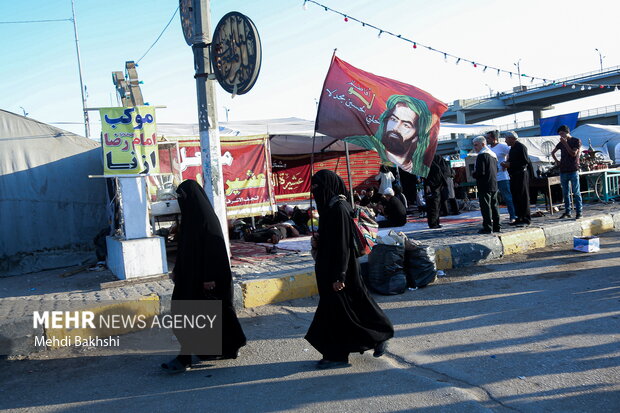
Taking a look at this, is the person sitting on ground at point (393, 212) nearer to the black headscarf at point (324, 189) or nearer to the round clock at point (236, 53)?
the round clock at point (236, 53)

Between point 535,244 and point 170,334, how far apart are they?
598 cm

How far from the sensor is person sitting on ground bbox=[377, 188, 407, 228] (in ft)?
34.0

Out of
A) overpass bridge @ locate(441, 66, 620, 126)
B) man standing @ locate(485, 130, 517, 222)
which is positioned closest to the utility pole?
man standing @ locate(485, 130, 517, 222)

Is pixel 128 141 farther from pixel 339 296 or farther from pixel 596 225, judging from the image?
pixel 596 225

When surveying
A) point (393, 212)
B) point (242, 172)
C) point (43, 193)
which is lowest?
point (393, 212)

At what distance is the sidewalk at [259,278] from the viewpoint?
17.1ft

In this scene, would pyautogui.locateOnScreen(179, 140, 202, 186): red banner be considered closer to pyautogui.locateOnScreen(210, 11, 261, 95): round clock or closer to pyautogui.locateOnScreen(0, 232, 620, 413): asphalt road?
pyautogui.locateOnScreen(210, 11, 261, 95): round clock

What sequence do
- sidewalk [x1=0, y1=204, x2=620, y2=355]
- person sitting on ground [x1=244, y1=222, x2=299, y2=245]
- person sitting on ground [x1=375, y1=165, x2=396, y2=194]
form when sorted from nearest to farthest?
sidewalk [x1=0, y1=204, x2=620, y2=355]
person sitting on ground [x1=244, y1=222, x2=299, y2=245]
person sitting on ground [x1=375, y1=165, x2=396, y2=194]

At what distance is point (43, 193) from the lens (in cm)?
834

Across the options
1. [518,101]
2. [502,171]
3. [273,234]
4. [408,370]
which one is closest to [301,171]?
[273,234]

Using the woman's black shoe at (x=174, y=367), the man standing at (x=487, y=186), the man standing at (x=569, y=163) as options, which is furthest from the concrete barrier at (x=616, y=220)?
the woman's black shoe at (x=174, y=367)

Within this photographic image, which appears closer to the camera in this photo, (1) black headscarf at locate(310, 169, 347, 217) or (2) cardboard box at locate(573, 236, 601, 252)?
(1) black headscarf at locate(310, 169, 347, 217)

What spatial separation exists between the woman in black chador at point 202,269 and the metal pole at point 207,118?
2.22m

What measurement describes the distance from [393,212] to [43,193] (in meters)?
6.64
